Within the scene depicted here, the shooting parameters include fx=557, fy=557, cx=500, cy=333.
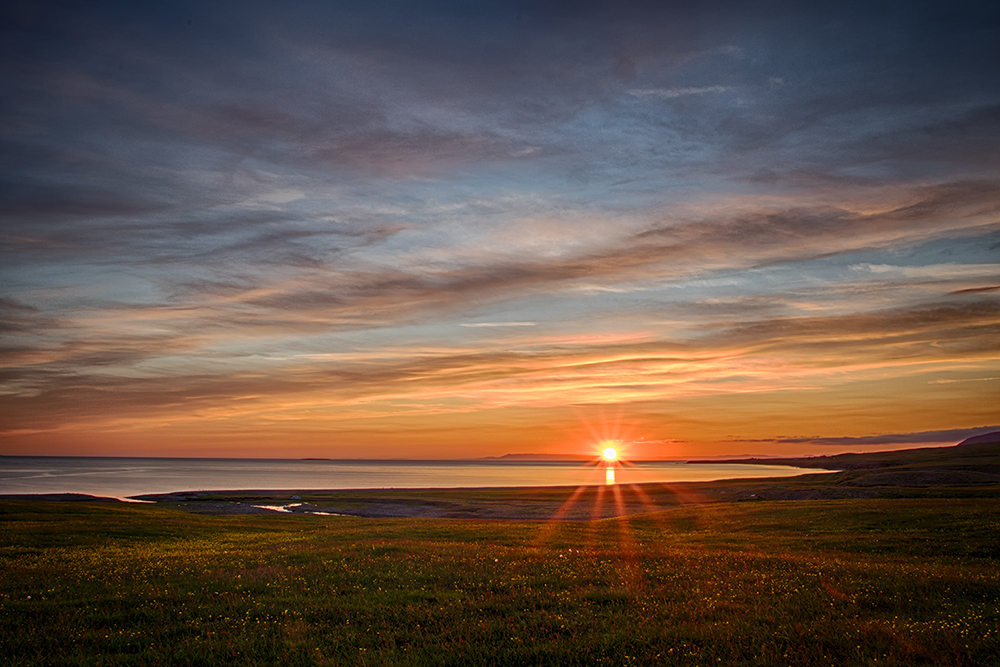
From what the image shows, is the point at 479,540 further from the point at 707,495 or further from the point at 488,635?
the point at 707,495

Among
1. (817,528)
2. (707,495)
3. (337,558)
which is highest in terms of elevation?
(337,558)

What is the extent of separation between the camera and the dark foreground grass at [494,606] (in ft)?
36.1

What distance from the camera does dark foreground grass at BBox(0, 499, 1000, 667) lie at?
36.1ft

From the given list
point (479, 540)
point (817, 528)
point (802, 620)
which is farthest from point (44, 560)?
point (817, 528)

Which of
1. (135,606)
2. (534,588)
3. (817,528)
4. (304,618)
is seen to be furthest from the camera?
(817,528)

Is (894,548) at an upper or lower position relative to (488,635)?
lower

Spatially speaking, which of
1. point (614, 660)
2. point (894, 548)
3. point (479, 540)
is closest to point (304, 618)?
point (614, 660)

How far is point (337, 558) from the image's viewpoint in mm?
22141

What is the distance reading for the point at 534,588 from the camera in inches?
632

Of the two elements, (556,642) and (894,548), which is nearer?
(556,642)

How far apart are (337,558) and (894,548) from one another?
26218mm

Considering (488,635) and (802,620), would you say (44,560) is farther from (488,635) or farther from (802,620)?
(802,620)

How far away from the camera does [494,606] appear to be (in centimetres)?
1413

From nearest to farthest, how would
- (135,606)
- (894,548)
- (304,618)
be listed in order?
1. (304,618)
2. (135,606)
3. (894,548)
